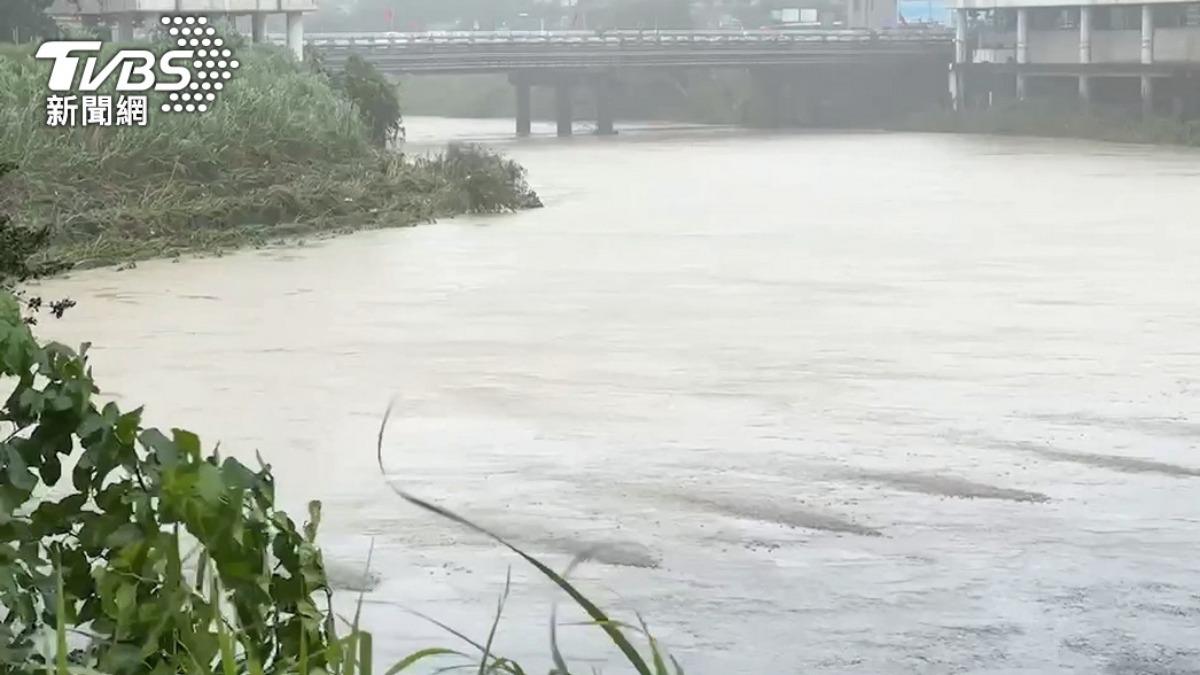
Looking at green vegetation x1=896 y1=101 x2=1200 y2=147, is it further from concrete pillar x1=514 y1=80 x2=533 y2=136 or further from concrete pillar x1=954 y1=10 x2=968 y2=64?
concrete pillar x1=514 y1=80 x2=533 y2=136

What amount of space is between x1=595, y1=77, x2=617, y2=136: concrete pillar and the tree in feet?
86.7

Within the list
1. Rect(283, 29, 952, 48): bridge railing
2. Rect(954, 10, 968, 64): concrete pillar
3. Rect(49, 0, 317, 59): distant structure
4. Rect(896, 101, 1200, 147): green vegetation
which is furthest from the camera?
Rect(954, 10, 968, 64): concrete pillar

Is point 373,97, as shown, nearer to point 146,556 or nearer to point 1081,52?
point 146,556

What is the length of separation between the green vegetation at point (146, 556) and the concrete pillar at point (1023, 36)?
5193 cm

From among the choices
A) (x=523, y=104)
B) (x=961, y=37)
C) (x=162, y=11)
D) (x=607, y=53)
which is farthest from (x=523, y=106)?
(x=162, y=11)

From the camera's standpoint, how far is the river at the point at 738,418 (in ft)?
22.4

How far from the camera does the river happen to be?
22.4 ft

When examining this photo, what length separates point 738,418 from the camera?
10.9 meters

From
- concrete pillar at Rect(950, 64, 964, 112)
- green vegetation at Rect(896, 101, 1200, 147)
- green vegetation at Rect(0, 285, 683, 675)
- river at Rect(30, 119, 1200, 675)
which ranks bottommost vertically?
green vegetation at Rect(896, 101, 1200, 147)

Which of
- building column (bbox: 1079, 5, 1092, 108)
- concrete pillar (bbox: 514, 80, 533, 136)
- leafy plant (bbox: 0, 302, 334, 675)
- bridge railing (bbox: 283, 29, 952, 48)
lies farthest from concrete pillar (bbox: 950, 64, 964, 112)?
leafy plant (bbox: 0, 302, 334, 675)

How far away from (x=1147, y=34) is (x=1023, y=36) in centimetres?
438

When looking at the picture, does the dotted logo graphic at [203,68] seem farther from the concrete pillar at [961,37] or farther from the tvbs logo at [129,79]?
the concrete pillar at [961,37]

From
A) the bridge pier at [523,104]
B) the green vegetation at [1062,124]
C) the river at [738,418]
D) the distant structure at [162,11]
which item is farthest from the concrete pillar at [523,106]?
the river at [738,418]

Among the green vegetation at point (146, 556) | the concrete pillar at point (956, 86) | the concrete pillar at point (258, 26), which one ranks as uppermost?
the concrete pillar at point (258, 26)
